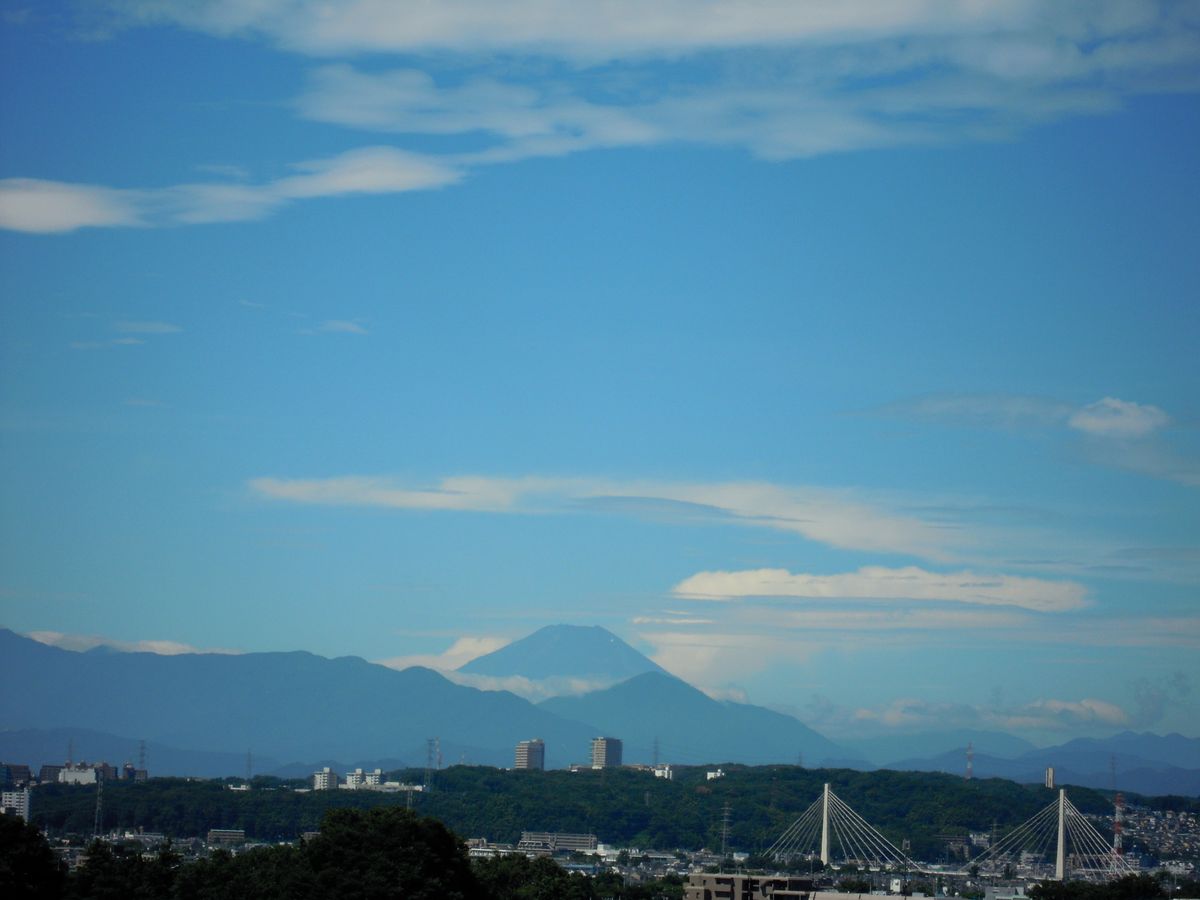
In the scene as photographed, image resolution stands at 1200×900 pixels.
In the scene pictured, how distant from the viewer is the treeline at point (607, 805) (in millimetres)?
121250

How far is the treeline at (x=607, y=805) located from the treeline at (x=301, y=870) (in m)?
65.4

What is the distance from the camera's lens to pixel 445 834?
47156mm

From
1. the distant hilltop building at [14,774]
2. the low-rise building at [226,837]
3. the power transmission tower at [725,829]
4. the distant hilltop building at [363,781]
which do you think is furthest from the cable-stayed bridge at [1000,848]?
the distant hilltop building at [14,774]

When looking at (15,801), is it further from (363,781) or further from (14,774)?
(363,781)

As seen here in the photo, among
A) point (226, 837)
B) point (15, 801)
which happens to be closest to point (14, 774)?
point (15, 801)

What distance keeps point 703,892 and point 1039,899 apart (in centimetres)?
1585

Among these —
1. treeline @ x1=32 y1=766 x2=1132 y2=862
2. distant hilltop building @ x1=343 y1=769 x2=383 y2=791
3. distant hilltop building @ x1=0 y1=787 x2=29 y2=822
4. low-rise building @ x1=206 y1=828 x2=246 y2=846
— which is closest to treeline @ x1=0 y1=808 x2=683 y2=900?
low-rise building @ x1=206 y1=828 x2=246 y2=846

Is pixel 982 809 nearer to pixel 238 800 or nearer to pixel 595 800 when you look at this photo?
pixel 595 800

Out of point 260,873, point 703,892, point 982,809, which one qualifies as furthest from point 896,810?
point 260,873

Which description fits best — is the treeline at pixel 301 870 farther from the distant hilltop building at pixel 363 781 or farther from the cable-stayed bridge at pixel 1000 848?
the distant hilltop building at pixel 363 781

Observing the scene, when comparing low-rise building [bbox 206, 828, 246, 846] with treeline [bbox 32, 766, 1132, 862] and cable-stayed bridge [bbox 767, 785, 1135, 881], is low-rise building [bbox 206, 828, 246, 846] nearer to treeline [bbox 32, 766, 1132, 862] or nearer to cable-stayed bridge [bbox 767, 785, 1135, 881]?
treeline [bbox 32, 766, 1132, 862]

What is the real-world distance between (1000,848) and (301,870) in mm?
87390

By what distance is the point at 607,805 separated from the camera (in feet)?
468

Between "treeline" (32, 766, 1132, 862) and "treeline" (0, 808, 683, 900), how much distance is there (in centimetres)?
6540
